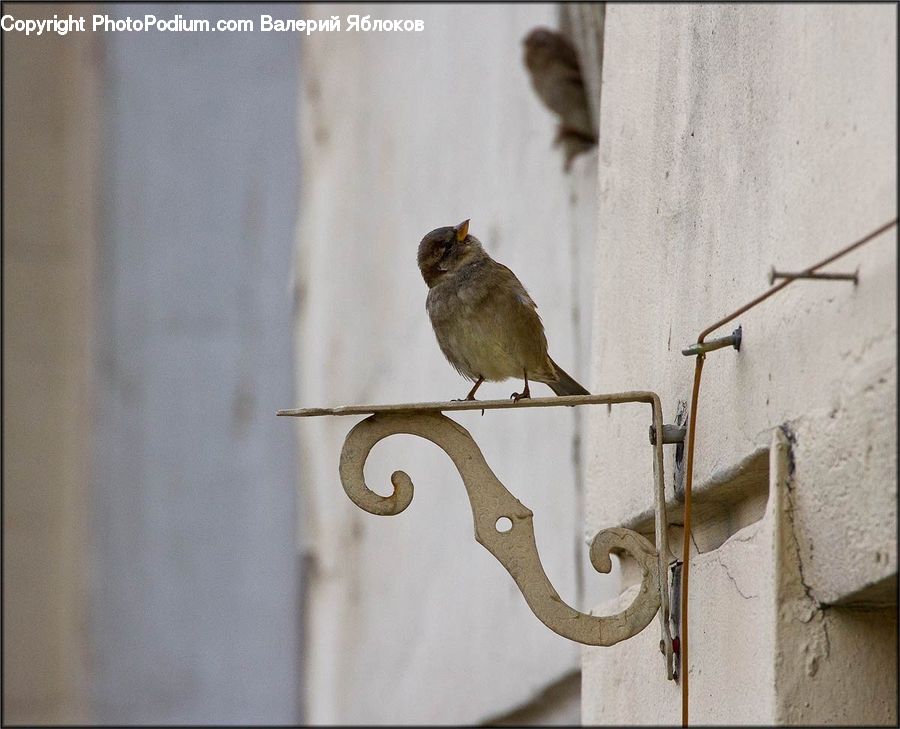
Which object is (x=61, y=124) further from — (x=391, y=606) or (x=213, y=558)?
(x=391, y=606)

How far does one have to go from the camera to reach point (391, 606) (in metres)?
6.28

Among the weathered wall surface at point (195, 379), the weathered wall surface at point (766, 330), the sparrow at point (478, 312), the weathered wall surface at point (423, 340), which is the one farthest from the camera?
the weathered wall surface at point (195, 379)

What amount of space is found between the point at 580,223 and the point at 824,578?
9.29ft

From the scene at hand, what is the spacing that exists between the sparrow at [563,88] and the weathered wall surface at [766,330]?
1.93 m

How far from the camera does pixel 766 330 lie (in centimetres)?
211

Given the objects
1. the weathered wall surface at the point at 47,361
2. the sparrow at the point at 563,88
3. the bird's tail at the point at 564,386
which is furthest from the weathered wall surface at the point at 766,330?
the weathered wall surface at the point at 47,361

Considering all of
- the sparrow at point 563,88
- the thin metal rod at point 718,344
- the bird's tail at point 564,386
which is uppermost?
the sparrow at point 563,88

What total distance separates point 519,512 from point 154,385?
8.58m

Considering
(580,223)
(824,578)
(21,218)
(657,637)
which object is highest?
(21,218)

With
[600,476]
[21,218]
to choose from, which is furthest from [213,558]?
[600,476]

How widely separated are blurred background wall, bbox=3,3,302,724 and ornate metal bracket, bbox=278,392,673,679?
312 inches

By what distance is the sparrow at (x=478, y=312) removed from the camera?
3086 millimetres

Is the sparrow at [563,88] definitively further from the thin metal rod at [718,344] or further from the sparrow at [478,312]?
the thin metal rod at [718,344]

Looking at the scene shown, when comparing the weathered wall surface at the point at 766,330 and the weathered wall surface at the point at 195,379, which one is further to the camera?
the weathered wall surface at the point at 195,379
